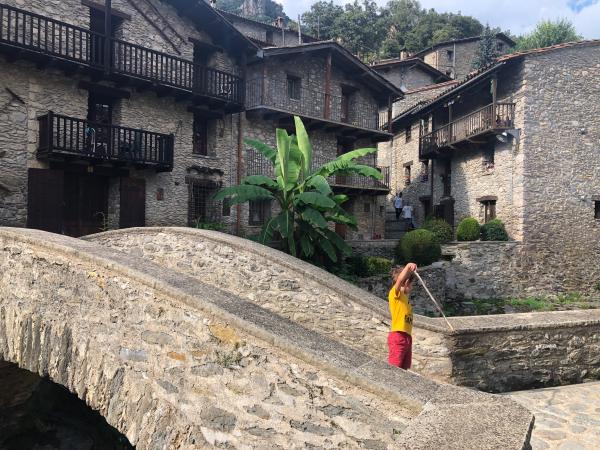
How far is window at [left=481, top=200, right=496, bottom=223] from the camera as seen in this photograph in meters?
20.8

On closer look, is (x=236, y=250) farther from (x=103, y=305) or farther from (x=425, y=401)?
(x=425, y=401)

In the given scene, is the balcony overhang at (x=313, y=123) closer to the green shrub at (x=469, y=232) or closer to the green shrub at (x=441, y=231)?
the green shrub at (x=441, y=231)

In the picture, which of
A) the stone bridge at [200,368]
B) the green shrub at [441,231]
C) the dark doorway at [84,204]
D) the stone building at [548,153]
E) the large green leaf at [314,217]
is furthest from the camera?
the green shrub at [441,231]

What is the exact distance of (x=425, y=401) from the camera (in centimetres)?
300

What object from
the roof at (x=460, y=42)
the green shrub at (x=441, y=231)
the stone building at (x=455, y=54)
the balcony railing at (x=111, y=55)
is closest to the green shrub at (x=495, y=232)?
the green shrub at (x=441, y=231)

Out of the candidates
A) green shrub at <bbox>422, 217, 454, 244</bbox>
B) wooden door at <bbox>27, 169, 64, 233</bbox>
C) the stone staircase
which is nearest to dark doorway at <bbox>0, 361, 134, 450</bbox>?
wooden door at <bbox>27, 169, 64, 233</bbox>

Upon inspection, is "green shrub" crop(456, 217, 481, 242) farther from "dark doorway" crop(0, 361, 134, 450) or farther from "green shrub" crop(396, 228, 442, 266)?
"dark doorway" crop(0, 361, 134, 450)

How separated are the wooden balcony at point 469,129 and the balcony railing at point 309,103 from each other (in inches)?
143

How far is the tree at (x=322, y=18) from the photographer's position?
4248 cm

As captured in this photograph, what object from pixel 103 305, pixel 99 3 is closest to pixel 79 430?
pixel 103 305

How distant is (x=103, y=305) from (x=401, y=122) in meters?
26.2

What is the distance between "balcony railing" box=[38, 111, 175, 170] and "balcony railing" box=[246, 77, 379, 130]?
15.0ft

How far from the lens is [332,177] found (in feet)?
66.8

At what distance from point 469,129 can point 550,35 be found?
18.8m
